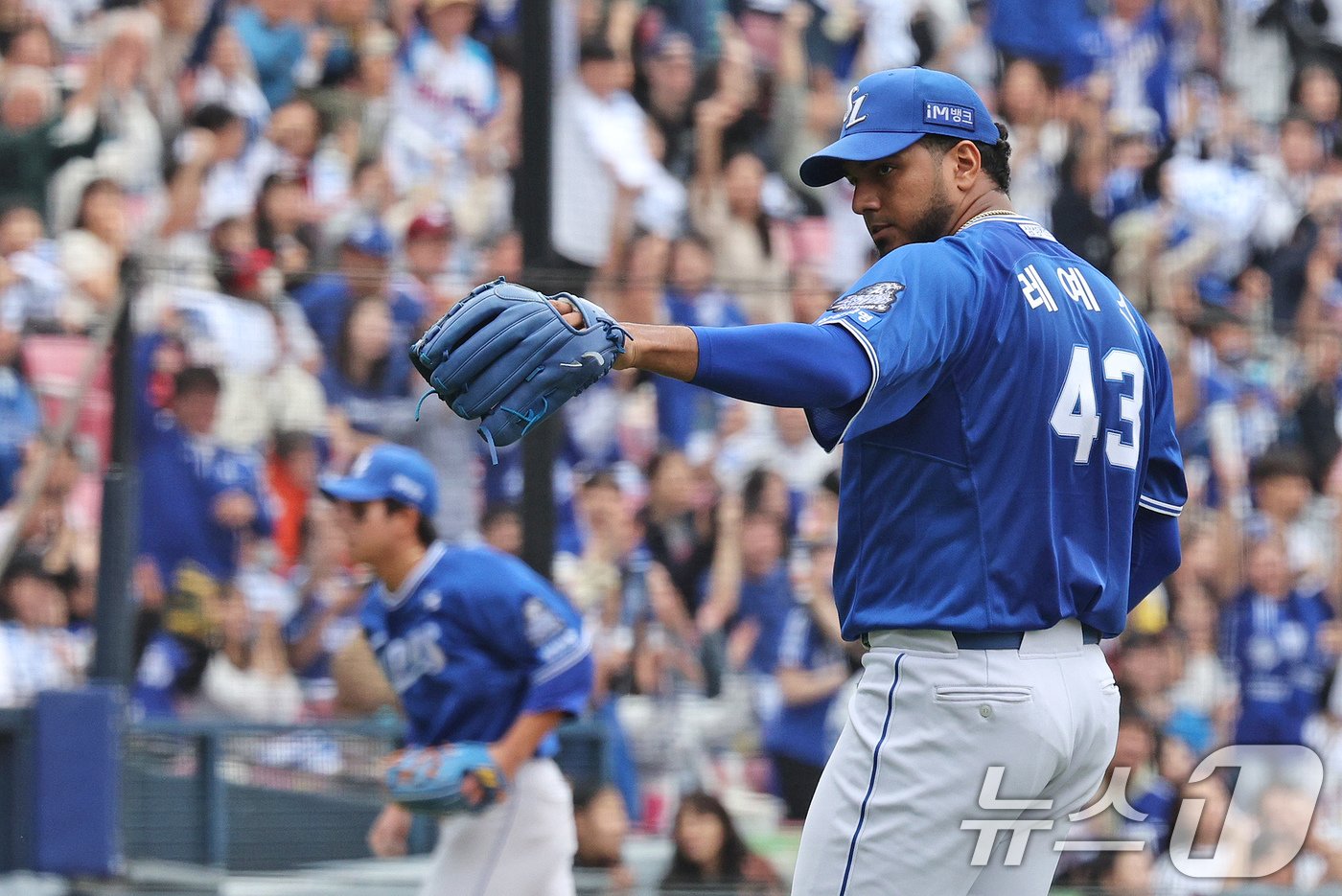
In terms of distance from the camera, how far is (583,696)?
19.2 ft

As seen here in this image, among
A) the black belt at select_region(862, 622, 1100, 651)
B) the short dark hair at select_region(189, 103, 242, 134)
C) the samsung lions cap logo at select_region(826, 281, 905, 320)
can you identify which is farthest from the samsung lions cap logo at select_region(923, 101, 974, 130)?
the short dark hair at select_region(189, 103, 242, 134)

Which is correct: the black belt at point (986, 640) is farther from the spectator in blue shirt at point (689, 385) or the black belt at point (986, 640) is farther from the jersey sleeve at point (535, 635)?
the spectator in blue shirt at point (689, 385)

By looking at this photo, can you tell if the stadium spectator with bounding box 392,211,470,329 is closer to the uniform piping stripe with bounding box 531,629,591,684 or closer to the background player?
the uniform piping stripe with bounding box 531,629,591,684

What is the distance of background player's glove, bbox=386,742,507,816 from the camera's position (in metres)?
5.59

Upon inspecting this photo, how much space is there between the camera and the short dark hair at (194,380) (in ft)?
24.5

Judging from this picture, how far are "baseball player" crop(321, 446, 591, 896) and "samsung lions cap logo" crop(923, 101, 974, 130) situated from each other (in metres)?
2.58

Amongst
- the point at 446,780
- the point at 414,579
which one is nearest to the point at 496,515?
the point at 414,579

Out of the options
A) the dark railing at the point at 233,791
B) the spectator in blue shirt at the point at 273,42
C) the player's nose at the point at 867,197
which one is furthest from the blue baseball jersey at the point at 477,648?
the spectator in blue shirt at the point at 273,42

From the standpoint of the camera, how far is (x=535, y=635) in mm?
5840

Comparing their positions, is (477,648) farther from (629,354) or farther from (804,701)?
(629,354)

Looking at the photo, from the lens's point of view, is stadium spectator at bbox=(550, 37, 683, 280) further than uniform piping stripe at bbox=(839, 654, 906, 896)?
Yes

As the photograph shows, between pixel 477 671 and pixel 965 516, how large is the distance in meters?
2.66

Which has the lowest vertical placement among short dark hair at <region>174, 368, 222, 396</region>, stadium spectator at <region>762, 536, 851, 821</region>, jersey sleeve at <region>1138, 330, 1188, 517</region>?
stadium spectator at <region>762, 536, 851, 821</region>

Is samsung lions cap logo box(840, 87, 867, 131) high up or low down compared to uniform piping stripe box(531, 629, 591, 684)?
up
